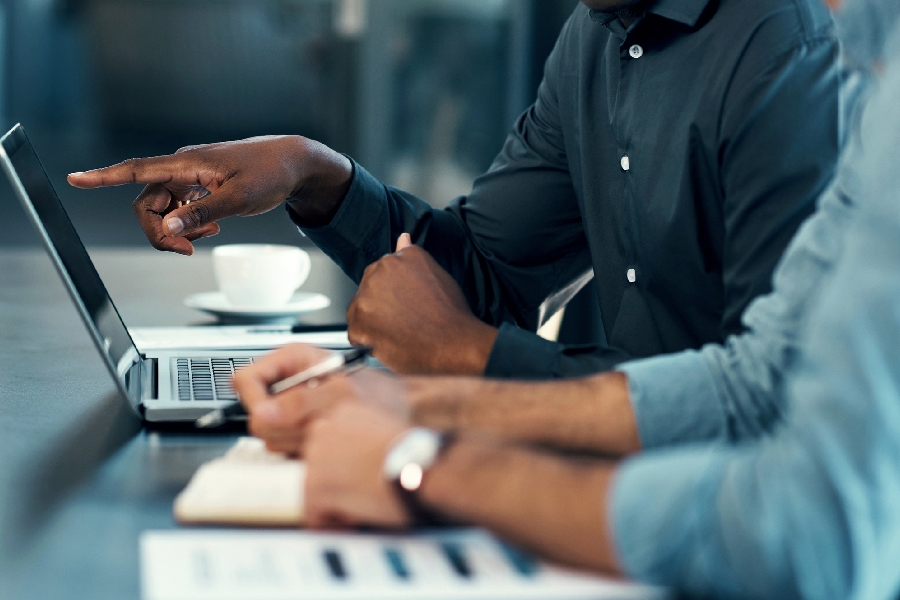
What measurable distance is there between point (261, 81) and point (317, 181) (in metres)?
4.96

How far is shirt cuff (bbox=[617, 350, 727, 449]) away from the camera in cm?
77

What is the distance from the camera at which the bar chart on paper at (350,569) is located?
548 millimetres

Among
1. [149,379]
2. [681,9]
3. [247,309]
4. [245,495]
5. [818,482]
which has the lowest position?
[247,309]

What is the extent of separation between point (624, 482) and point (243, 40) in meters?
5.88

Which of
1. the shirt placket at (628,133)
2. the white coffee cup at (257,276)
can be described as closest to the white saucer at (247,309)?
the white coffee cup at (257,276)

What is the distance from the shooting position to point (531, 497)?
0.59 m

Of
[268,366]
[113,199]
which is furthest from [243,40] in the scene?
[268,366]

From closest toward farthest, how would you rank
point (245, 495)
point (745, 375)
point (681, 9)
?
point (245, 495) < point (745, 375) < point (681, 9)

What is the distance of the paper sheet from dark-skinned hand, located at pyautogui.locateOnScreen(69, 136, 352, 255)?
0.37 ft

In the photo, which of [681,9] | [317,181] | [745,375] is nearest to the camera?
[745,375]

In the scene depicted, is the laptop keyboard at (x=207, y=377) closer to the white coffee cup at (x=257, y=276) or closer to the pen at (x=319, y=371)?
the pen at (x=319, y=371)

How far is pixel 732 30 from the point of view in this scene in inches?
42.9

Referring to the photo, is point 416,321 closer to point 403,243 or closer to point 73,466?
point 403,243

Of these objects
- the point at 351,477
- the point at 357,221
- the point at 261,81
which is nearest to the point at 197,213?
the point at 357,221
